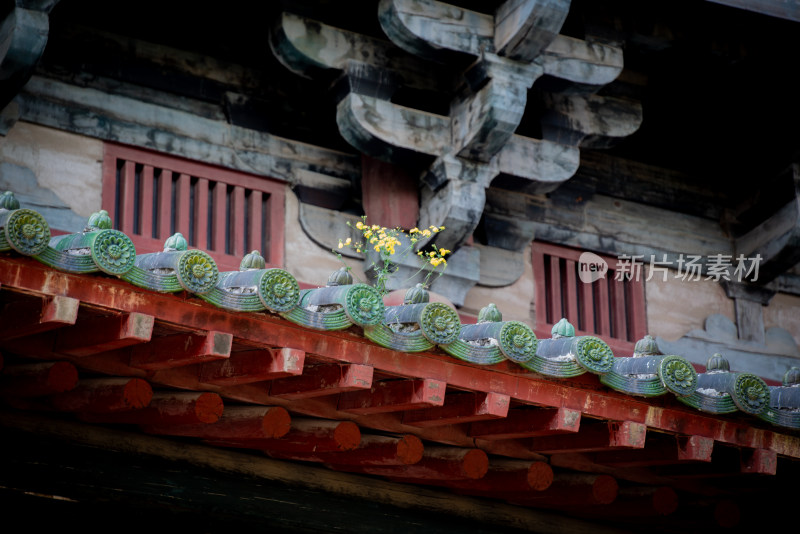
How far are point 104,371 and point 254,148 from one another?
2402mm

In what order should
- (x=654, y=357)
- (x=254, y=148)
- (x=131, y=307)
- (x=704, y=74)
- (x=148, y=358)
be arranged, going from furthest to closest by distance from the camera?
1. (x=704, y=74)
2. (x=254, y=148)
3. (x=654, y=357)
4. (x=148, y=358)
5. (x=131, y=307)

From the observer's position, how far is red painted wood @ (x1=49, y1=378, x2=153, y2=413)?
6262 mm

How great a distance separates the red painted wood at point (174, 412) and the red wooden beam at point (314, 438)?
1.23 feet

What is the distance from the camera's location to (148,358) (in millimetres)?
6164

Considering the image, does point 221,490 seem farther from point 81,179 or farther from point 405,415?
point 81,179

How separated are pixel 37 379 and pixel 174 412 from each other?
70 cm

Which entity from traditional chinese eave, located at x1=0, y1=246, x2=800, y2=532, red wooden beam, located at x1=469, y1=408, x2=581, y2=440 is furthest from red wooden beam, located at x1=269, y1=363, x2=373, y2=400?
red wooden beam, located at x1=469, y1=408, x2=581, y2=440

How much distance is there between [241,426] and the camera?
667cm

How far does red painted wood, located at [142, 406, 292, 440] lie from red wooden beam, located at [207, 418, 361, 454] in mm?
104

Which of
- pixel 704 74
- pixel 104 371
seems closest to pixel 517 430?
pixel 104 371

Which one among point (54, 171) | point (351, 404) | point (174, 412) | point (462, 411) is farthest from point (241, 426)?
point (54, 171)

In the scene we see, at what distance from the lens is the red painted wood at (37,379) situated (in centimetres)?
611

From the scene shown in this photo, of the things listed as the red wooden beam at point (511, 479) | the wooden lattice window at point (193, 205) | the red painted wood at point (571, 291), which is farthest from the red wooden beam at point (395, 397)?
the red painted wood at point (571, 291)

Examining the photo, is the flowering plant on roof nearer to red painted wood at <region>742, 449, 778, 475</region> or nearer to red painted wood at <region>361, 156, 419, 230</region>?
red painted wood at <region>361, 156, 419, 230</region>
